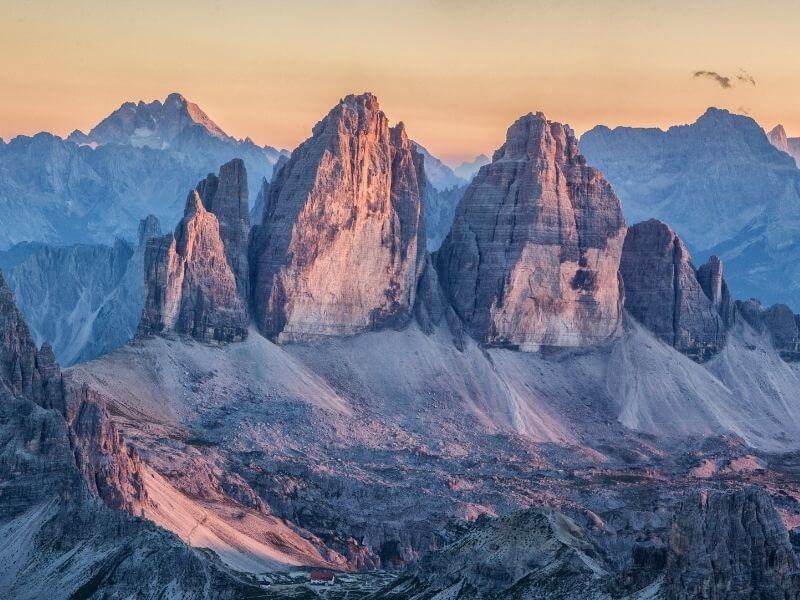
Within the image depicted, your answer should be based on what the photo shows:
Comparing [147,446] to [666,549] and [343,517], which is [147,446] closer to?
[343,517]

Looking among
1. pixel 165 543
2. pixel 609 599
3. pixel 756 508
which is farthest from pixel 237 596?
pixel 756 508

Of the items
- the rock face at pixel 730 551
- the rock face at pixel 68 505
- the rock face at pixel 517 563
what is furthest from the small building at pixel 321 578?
the rock face at pixel 730 551

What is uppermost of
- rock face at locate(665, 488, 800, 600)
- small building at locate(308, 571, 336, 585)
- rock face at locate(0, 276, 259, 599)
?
rock face at locate(665, 488, 800, 600)

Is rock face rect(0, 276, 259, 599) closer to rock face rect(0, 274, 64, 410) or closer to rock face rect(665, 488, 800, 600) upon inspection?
rock face rect(0, 274, 64, 410)

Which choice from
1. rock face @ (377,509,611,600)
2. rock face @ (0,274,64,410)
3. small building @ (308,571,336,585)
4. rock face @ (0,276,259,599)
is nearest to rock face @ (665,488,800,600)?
rock face @ (377,509,611,600)

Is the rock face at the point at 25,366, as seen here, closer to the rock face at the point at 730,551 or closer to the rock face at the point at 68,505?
the rock face at the point at 68,505
